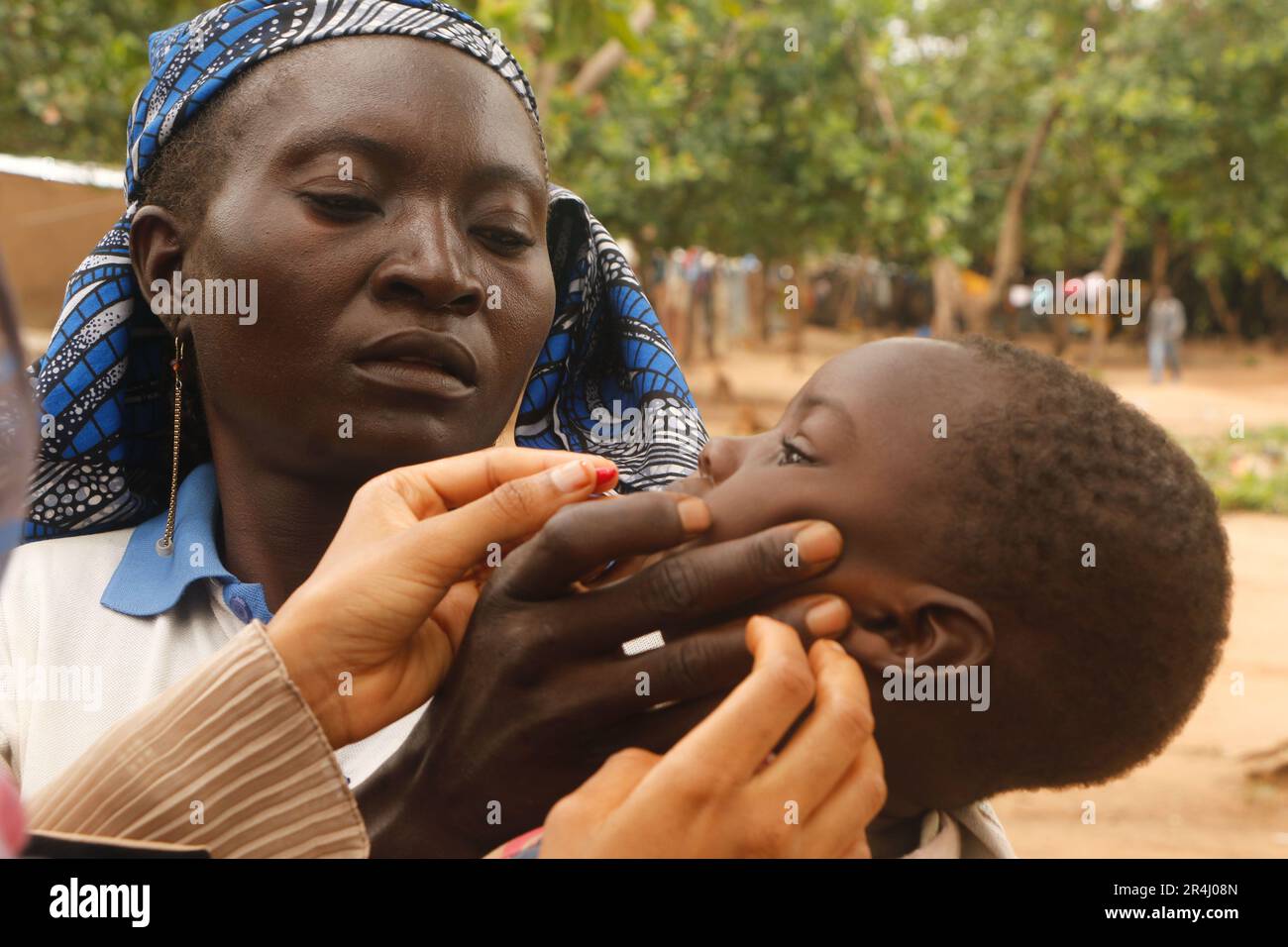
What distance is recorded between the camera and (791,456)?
1464 mm

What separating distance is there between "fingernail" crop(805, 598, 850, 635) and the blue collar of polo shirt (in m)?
0.94

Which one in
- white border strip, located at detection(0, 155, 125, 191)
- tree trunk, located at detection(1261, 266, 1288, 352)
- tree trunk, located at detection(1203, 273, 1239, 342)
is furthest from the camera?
tree trunk, located at detection(1203, 273, 1239, 342)

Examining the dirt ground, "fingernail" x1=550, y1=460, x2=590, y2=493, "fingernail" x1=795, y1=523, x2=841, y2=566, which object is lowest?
the dirt ground

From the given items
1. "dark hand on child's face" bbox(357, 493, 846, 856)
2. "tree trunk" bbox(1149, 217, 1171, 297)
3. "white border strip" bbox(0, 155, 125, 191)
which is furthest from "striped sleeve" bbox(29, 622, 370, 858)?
"tree trunk" bbox(1149, 217, 1171, 297)

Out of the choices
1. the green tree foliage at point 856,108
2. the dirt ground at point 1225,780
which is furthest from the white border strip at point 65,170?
the dirt ground at point 1225,780

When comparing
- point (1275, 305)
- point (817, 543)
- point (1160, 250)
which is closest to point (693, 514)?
point (817, 543)

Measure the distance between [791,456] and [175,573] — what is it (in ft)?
3.31

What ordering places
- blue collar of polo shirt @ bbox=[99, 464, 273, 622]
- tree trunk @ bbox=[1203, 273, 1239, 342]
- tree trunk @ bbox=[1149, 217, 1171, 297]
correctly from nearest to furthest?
blue collar of polo shirt @ bbox=[99, 464, 273, 622], tree trunk @ bbox=[1149, 217, 1171, 297], tree trunk @ bbox=[1203, 273, 1239, 342]

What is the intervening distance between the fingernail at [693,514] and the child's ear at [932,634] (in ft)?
0.66

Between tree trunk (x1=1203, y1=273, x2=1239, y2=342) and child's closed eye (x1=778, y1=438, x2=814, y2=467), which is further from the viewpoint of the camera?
tree trunk (x1=1203, y1=273, x2=1239, y2=342)

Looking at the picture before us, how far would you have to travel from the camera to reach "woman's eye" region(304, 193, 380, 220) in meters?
1.82

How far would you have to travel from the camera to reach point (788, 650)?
4.00ft

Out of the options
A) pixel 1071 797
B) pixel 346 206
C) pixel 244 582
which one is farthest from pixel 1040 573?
pixel 1071 797

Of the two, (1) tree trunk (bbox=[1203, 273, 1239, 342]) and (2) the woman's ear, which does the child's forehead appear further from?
(1) tree trunk (bbox=[1203, 273, 1239, 342])
